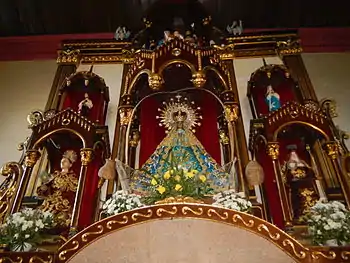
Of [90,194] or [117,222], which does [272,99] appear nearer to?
[90,194]

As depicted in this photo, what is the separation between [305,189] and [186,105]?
54.4 inches

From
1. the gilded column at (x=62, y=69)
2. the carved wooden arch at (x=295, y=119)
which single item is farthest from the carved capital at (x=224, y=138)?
the gilded column at (x=62, y=69)

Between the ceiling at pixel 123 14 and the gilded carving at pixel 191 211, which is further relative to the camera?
the ceiling at pixel 123 14

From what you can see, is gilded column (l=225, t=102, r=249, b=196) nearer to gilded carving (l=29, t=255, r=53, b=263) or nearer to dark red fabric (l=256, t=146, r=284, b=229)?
dark red fabric (l=256, t=146, r=284, b=229)

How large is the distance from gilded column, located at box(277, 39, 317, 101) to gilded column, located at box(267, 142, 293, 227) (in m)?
1.13

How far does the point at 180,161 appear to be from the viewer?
3.86 metres

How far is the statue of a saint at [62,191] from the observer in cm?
384

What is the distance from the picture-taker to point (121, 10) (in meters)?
6.00

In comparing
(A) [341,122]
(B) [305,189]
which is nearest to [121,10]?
(A) [341,122]

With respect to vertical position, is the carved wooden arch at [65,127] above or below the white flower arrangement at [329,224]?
above

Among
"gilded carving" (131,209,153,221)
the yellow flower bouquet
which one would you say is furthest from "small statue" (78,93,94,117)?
"gilded carving" (131,209,153,221)

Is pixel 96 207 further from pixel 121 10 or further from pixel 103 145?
pixel 121 10

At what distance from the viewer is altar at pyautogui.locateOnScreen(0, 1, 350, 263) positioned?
2.84 metres

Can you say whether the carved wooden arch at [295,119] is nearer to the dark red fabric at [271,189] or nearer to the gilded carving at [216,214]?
the dark red fabric at [271,189]
